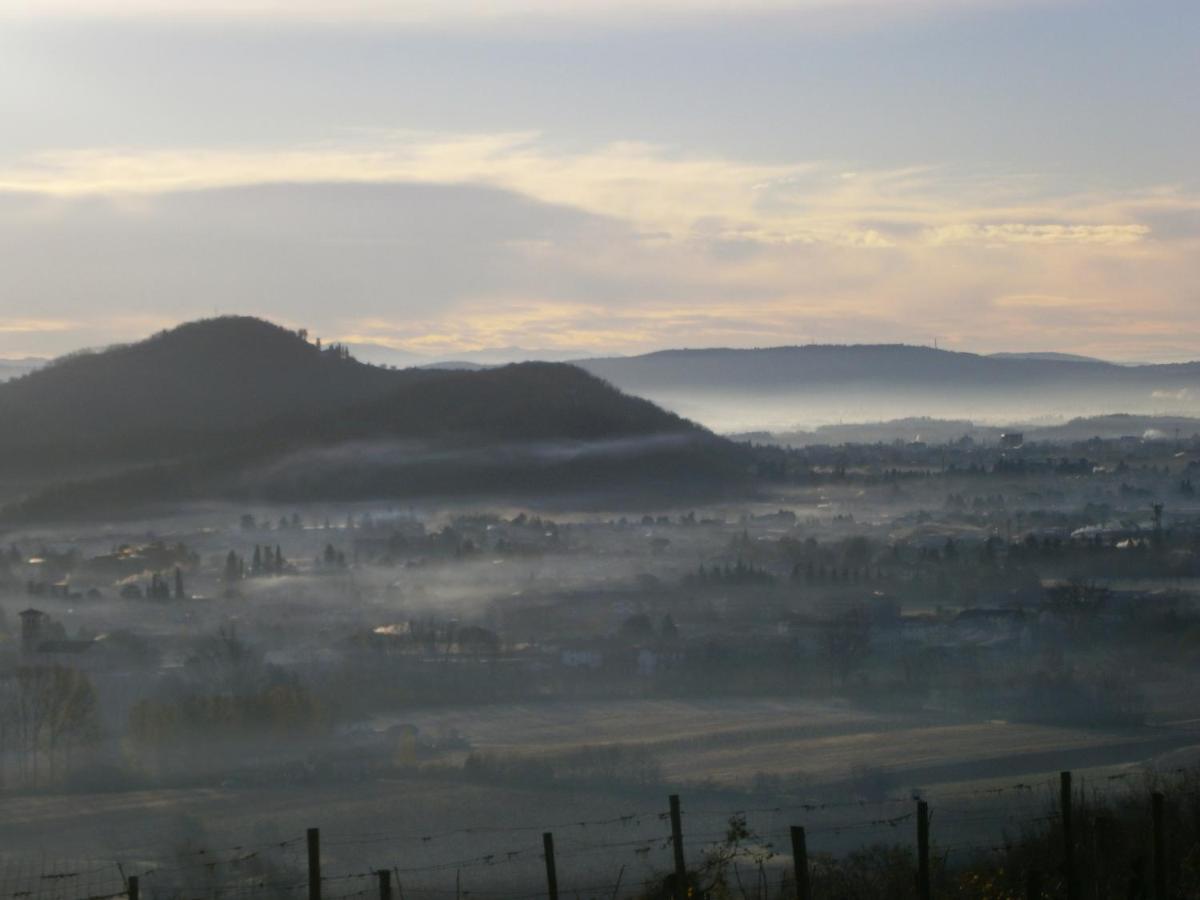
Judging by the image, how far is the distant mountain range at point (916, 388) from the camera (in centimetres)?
17612

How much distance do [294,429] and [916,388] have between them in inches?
3758

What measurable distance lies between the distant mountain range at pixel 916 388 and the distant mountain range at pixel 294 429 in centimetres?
4550

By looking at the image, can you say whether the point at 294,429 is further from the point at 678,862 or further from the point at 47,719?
the point at 678,862

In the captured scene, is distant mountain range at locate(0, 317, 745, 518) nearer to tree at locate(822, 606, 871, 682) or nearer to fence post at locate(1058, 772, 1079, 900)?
tree at locate(822, 606, 871, 682)

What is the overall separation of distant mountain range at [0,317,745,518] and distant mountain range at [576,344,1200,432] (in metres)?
45.5

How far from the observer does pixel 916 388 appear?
19275 cm

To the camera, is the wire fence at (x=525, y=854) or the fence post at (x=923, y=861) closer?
the fence post at (x=923, y=861)

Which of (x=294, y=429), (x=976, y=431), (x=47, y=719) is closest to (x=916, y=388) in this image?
(x=976, y=431)

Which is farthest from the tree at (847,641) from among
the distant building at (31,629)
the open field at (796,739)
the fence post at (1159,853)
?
the fence post at (1159,853)

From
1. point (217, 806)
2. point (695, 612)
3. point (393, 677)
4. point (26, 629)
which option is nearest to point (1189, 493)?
point (695, 612)

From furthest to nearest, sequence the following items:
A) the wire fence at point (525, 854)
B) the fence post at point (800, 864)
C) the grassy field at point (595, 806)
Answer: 1. the grassy field at point (595, 806)
2. the wire fence at point (525, 854)
3. the fence post at point (800, 864)

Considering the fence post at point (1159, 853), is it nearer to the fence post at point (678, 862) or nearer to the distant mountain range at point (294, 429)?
the fence post at point (678, 862)

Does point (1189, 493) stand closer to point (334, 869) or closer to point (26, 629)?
point (26, 629)

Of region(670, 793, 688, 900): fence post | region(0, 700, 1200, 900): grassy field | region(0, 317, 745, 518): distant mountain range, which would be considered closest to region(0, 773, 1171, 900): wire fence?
region(0, 700, 1200, 900): grassy field
